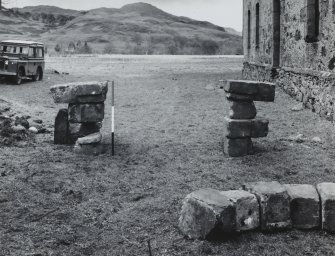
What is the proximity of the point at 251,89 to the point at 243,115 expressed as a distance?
456mm

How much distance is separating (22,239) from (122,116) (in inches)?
290

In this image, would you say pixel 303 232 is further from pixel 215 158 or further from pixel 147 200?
pixel 215 158

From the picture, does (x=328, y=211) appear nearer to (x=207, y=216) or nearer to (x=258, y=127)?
(x=207, y=216)

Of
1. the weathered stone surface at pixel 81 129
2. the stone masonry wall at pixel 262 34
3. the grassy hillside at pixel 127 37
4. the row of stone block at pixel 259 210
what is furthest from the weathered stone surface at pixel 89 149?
the grassy hillside at pixel 127 37

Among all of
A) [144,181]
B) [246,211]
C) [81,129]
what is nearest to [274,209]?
[246,211]

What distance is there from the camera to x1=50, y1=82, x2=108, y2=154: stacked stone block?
7340 millimetres

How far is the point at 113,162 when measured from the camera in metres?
6.89

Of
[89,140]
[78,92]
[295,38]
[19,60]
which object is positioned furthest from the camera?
[19,60]

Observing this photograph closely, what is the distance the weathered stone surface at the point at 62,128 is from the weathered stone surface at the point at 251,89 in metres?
3.18

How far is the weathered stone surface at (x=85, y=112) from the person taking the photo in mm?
7527

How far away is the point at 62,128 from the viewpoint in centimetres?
798

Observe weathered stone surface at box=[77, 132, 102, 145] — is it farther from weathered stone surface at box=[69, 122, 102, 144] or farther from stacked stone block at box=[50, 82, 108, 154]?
weathered stone surface at box=[69, 122, 102, 144]

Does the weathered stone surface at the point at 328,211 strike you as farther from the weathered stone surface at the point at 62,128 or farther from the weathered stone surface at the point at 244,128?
the weathered stone surface at the point at 62,128

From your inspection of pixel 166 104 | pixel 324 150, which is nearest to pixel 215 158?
pixel 324 150
